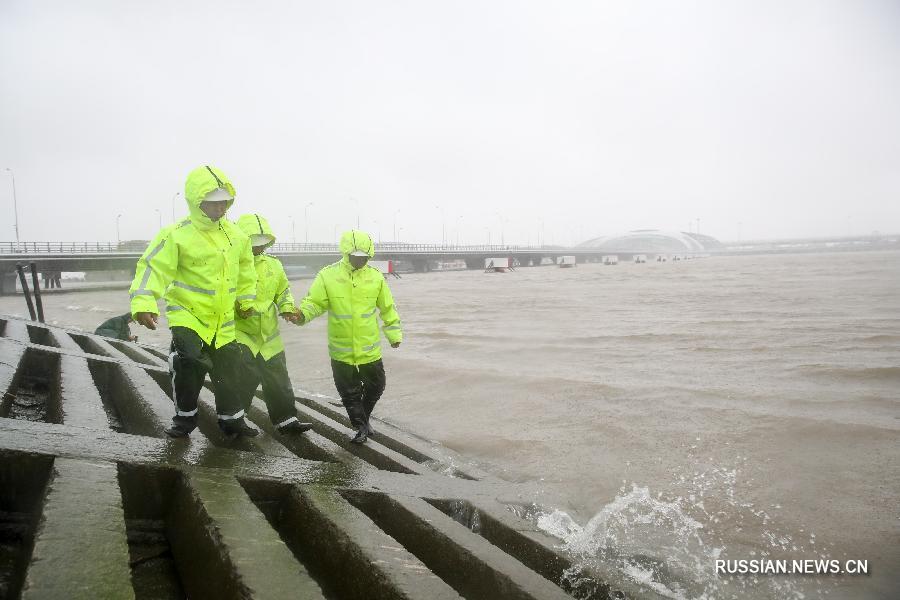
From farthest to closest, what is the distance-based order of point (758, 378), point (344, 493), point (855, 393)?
point (758, 378) < point (855, 393) < point (344, 493)

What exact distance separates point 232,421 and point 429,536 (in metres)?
1.77

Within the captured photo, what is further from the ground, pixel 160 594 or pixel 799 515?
pixel 160 594

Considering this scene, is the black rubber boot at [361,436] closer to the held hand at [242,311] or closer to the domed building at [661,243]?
the held hand at [242,311]

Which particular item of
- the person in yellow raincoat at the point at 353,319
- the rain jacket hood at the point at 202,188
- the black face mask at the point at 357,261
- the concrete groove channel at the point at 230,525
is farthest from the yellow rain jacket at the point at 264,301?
the concrete groove channel at the point at 230,525

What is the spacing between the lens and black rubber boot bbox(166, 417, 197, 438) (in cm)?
336

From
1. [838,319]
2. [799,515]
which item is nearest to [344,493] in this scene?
[799,515]

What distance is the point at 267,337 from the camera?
445cm

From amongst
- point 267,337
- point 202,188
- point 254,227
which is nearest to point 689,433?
point 267,337

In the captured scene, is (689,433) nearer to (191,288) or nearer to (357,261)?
(357,261)

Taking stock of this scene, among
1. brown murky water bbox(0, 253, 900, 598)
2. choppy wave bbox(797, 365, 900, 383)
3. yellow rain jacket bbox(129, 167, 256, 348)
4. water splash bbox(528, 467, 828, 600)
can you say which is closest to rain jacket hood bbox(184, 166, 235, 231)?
yellow rain jacket bbox(129, 167, 256, 348)

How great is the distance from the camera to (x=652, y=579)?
3.11 m

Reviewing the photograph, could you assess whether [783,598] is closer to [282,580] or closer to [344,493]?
[344,493]

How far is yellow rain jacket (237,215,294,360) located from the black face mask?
555 millimetres

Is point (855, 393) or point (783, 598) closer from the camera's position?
point (783, 598)
